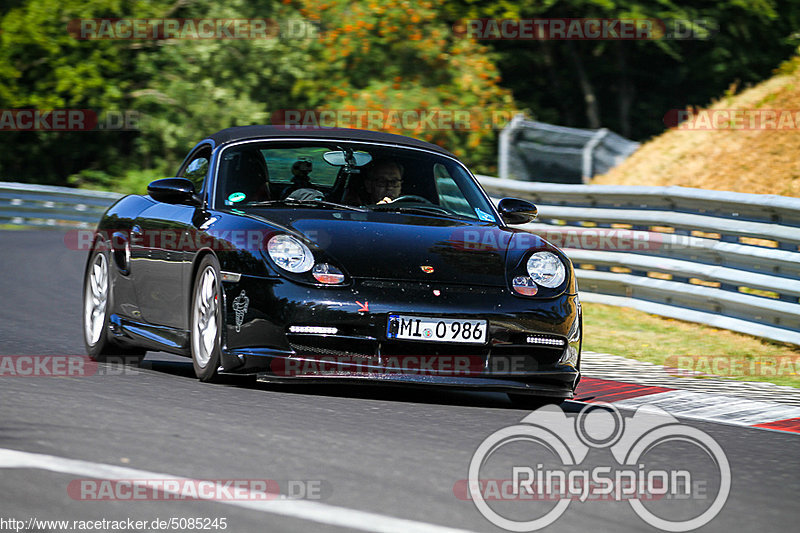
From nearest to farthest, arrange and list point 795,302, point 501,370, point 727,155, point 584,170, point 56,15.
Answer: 1. point 501,370
2. point 795,302
3. point 727,155
4. point 584,170
5. point 56,15

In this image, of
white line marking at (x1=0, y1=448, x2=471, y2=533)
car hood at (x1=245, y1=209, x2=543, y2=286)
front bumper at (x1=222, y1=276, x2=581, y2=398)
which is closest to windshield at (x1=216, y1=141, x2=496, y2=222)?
→ car hood at (x1=245, y1=209, x2=543, y2=286)

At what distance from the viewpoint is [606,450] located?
570cm

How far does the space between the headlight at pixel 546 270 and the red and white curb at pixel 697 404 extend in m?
0.74

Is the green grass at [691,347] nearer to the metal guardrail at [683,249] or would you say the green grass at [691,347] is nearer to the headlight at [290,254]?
the metal guardrail at [683,249]

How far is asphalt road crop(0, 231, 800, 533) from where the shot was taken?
436 centimetres

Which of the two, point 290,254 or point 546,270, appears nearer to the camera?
point 290,254

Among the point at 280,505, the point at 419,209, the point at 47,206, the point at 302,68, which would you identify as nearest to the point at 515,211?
the point at 419,209

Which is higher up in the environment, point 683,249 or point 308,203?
point 308,203

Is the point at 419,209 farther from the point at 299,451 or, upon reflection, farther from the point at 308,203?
the point at 299,451

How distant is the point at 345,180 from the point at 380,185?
22cm

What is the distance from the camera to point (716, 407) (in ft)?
24.8

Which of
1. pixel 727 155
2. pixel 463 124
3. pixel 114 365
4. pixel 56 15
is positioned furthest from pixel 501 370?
pixel 56 15

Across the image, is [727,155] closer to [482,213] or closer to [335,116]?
[482,213]

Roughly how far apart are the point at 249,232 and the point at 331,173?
1216 millimetres
